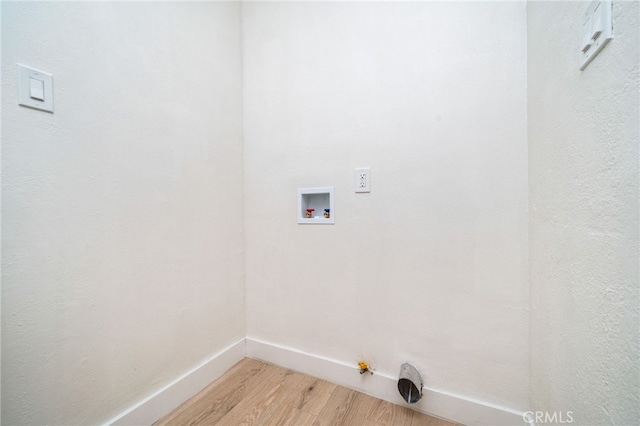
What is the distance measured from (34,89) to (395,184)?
1.36 m

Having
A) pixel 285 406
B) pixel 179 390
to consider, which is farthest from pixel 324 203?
pixel 179 390

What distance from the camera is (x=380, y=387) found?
122 cm

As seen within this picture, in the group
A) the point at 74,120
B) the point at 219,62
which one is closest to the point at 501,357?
the point at 74,120

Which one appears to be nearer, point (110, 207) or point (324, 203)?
point (110, 207)

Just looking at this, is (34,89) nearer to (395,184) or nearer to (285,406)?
(395,184)

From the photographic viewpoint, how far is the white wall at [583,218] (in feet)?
1.58

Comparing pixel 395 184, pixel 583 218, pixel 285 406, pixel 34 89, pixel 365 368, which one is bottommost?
pixel 285 406

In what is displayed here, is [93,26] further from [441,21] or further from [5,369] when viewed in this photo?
[441,21]

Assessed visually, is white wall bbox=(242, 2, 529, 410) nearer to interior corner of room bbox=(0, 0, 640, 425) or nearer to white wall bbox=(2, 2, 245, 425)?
interior corner of room bbox=(0, 0, 640, 425)

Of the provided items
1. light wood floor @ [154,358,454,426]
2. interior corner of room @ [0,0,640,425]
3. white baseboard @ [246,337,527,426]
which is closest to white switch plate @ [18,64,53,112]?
interior corner of room @ [0,0,640,425]

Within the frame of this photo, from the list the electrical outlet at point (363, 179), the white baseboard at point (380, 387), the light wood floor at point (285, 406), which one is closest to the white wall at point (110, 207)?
the light wood floor at point (285, 406)

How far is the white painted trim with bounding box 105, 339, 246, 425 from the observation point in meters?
1.02

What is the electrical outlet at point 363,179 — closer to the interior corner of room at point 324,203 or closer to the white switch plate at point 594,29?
the interior corner of room at point 324,203

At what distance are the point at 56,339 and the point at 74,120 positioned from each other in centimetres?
75
